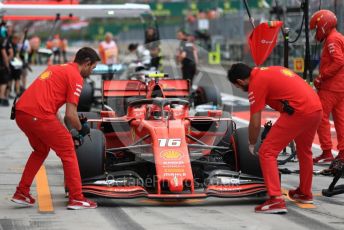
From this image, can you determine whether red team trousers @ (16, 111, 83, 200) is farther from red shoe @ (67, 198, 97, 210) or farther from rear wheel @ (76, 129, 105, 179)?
rear wheel @ (76, 129, 105, 179)

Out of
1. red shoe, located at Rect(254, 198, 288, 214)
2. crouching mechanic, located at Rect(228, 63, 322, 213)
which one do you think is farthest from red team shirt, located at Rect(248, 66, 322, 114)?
red shoe, located at Rect(254, 198, 288, 214)

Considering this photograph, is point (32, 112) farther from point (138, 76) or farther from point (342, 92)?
point (138, 76)

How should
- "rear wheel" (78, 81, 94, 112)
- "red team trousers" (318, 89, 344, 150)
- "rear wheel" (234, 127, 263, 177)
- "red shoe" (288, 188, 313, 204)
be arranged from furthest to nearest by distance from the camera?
"rear wheel" (78, 81, 94, 112)
"red team trousers" (318, 89, 344, 150)
"rear wheel" (234, 127, 263, 177)
"red shoe" (288, 188, 313, 204)

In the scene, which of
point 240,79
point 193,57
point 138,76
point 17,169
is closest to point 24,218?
point 240,79

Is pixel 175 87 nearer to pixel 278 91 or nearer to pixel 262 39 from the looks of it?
pixel 262 39

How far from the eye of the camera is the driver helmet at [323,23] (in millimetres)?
12914

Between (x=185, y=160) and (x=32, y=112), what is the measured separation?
170 cm

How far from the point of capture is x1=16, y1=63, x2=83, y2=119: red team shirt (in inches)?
376

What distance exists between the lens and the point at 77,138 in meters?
9.87

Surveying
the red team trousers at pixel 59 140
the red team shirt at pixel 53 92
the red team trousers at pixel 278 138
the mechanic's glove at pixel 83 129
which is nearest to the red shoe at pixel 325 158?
the red team trousers at pixel 278 138

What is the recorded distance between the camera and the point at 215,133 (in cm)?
1234

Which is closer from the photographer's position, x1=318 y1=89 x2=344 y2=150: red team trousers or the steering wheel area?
the steering wheel area

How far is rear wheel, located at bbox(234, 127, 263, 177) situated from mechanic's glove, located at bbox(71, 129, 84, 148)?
1.88 metres

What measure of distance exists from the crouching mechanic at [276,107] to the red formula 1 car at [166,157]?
21.5 inches
